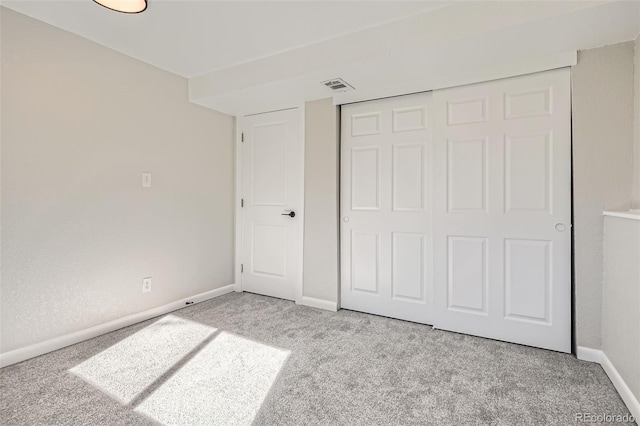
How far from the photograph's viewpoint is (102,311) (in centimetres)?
247

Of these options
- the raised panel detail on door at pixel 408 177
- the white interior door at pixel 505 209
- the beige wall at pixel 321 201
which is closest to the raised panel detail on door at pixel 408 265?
the white interior door at pixel 505 209

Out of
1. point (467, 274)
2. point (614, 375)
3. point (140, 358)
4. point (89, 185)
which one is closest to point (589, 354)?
point (614, 375)

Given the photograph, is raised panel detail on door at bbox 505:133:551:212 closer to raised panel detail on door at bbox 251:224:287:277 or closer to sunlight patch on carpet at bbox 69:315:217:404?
raised panel detail on door at bbox 251:224:287:277

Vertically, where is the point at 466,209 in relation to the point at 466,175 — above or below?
below

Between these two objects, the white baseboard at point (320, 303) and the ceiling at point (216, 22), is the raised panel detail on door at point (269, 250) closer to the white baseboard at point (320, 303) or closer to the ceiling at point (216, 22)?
the white baseboard at point (320, 303)

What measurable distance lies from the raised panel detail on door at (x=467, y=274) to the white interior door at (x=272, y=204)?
4.89 ft

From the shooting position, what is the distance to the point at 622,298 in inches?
67.8

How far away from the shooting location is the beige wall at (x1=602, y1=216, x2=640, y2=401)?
5.11ft

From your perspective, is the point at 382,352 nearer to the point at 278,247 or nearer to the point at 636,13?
the point at 278,247

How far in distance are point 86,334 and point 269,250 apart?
1.76 meters

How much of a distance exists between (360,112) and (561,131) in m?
1.59

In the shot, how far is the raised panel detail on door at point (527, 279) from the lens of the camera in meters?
2.21

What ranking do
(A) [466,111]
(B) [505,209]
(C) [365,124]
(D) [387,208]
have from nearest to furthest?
(B) [505,209]
(A) [466,111]
(D) [387,208]
(C) [365,124]

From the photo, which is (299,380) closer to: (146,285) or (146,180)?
(146,285)
